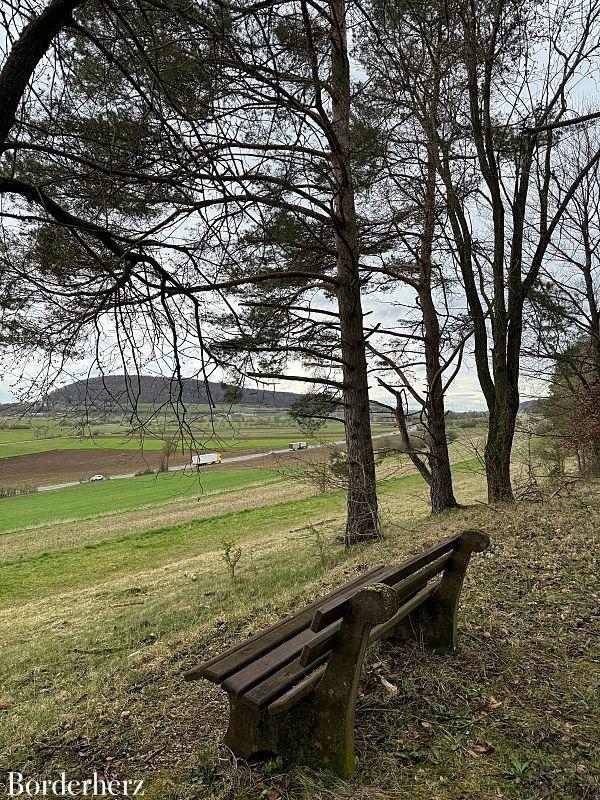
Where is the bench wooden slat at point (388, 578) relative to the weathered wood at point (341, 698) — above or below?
above

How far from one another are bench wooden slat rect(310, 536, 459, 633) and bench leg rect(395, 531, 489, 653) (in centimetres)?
11

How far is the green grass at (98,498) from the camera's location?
2536cm

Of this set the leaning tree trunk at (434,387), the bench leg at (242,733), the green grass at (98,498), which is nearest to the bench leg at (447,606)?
the bench leg at (242,733)

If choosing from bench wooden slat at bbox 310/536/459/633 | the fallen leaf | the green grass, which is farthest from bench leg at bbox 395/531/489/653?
the green grass

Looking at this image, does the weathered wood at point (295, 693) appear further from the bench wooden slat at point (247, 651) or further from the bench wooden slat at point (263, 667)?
the bench wooden slat at point (247, 651)

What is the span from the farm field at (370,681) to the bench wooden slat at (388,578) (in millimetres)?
782

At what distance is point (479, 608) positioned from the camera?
4.45 metres

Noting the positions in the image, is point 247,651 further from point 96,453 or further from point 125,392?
point 96,453

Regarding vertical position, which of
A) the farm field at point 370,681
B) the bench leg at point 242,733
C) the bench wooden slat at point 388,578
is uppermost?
the bench wooden slat at point 388,578

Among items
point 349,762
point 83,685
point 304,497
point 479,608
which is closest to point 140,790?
point 349,762

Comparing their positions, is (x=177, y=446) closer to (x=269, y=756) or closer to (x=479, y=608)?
(x=269, y=756)

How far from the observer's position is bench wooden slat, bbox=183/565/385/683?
258 centimetres

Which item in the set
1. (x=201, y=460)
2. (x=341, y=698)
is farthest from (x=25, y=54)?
(x=341, y=698)

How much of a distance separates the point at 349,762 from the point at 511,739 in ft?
3.03
